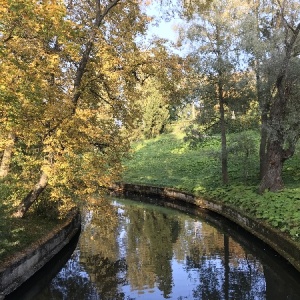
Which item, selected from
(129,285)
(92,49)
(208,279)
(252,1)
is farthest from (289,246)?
(252,1)

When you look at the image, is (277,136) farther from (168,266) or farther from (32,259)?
(32,259)

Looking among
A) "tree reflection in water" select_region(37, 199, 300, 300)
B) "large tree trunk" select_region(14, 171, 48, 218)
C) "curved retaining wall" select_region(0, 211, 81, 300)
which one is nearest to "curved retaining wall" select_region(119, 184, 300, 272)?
"tree reflection in water" select_region(37, 199, 300, 300)

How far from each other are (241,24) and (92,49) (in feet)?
26.8

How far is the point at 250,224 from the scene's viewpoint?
48.2 ft

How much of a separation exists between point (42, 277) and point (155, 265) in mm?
3381

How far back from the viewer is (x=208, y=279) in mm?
10523

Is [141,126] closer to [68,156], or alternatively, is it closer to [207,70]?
[207,70]

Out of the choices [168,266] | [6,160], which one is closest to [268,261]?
[168,266]

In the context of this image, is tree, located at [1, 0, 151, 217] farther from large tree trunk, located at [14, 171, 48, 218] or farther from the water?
the water

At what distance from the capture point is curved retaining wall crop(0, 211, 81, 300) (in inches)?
354

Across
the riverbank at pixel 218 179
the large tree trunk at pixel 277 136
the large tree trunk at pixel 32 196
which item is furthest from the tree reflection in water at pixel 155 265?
the large tree trunk at pixel 277 136

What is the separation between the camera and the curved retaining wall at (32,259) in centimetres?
898

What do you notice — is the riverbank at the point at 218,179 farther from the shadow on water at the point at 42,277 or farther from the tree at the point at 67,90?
the shadow on water at the point at 42,277

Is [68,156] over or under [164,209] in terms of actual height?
over
